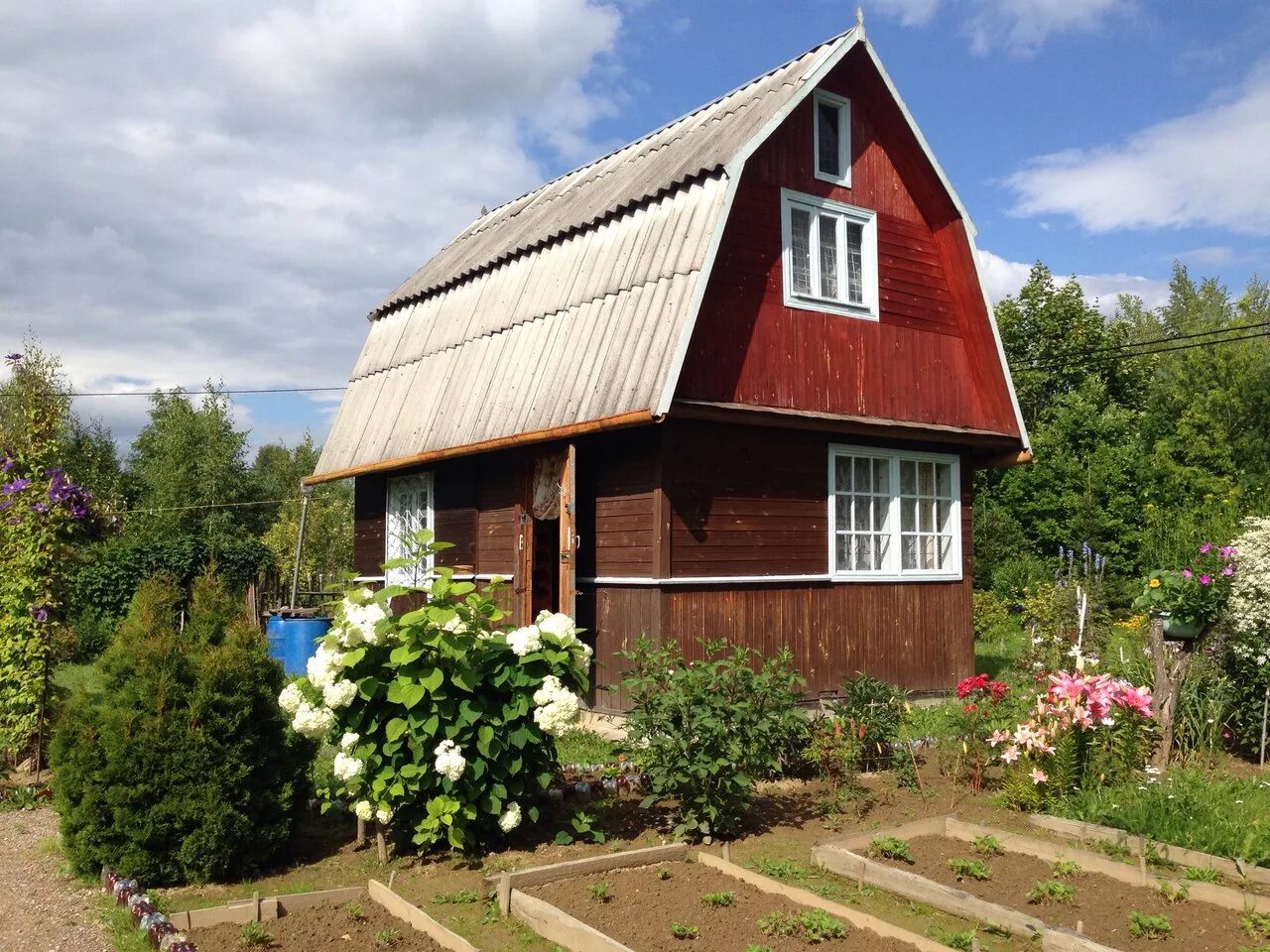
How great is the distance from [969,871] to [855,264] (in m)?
7.41

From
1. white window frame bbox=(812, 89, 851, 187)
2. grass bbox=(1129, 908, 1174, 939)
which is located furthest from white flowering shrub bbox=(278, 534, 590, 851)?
white window frame bbox=(812, 89, 851, 187)

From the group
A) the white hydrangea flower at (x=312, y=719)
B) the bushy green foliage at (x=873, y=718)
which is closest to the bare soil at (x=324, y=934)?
the white hydrangea flower at (x=312, y=719)

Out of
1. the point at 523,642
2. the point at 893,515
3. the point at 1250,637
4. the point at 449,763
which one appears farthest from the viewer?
the point at 893,515

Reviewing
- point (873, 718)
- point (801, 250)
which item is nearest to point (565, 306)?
point (801, 250)

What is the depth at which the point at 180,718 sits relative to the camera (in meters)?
5.78

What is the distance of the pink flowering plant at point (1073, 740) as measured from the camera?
6.84 m

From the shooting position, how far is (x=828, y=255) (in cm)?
1140

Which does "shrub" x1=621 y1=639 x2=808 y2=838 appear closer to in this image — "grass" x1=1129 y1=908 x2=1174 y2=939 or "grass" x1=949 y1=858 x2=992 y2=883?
"grass" x1=949 y1=858 x2=992 y2=883

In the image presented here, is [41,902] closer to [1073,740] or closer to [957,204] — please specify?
[1073,740]

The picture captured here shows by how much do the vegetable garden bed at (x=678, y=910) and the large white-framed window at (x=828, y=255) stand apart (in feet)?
21.3

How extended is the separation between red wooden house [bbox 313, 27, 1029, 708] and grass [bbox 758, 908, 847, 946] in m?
4.64

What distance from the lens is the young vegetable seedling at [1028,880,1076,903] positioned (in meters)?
5.22

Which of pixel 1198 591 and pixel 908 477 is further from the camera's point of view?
pixel 908 477

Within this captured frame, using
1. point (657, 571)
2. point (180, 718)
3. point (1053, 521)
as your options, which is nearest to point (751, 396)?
point (657, 571)
